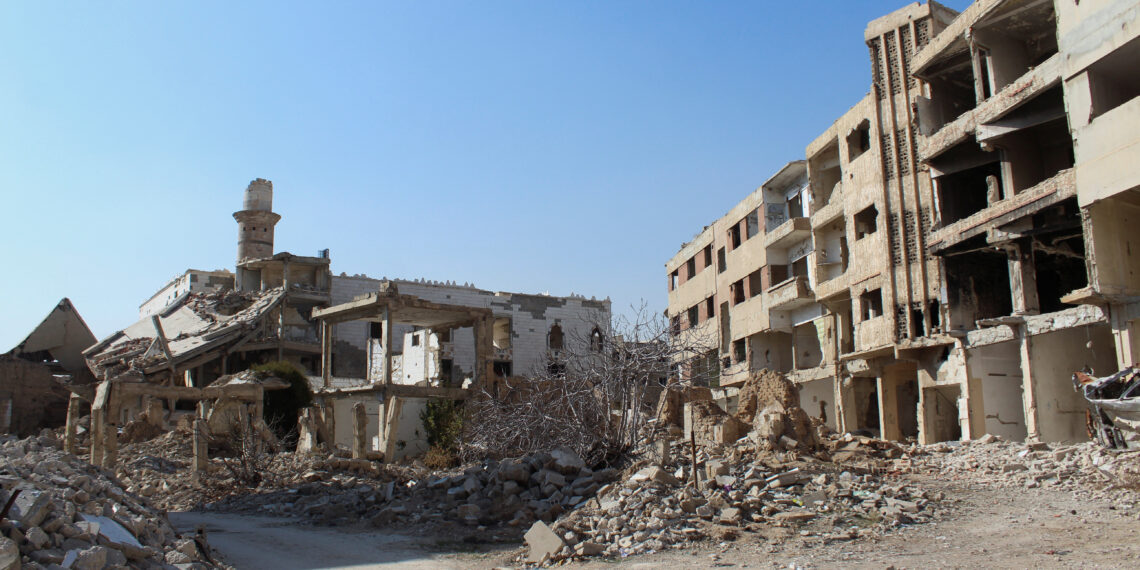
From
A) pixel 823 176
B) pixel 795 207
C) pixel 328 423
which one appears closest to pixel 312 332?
pixel 328 423

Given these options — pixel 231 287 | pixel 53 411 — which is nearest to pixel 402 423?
pixel 53 411

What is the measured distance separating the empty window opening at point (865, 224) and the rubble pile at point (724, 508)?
12.7m

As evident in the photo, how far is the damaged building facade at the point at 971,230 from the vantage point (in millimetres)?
17000

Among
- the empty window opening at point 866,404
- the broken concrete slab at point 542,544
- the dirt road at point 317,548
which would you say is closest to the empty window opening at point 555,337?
the empty window opening at point 866,404

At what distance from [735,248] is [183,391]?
67.4 feet

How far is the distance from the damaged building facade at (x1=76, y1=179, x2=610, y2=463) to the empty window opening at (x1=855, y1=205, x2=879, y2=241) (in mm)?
12976

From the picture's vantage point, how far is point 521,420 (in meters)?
19.6

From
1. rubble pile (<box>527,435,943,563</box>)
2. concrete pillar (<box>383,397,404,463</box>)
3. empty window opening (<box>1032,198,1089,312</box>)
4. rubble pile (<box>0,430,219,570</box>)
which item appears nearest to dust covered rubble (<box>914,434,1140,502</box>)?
rubble pile (<box>527,435,943,563</box>)

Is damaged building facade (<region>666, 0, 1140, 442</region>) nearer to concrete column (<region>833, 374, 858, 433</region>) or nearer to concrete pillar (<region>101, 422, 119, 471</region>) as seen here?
concrete column (<region>833, 374, 858, 433</region>)

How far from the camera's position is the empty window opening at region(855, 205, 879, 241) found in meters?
25.9

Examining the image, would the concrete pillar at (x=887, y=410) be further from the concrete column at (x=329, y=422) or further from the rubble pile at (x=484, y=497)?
the concrete column at (x=329, y=422)

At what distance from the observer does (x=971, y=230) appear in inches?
810

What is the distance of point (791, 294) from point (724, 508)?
1838 cm

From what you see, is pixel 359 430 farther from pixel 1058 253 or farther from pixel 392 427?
pixel 1058 253
